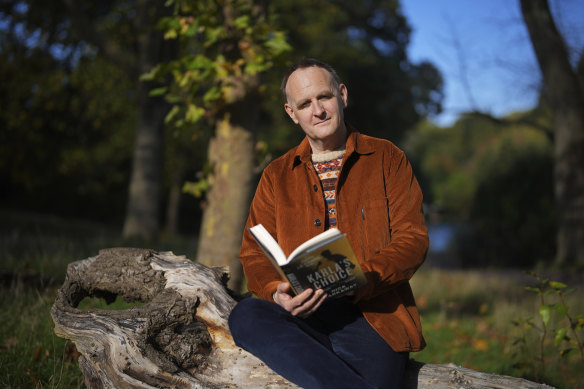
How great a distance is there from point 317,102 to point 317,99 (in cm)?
2

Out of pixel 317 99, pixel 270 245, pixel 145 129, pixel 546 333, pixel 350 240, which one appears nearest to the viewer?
pixel 270 245

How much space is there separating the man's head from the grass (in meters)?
1.93

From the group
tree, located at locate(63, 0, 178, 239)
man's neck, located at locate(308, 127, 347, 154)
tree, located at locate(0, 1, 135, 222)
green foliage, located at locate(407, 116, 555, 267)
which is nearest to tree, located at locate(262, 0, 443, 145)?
tree, located at locate(0, 1, 135, 222)

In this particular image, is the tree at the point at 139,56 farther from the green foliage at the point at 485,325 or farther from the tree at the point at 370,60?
the tree at the point at 370,60

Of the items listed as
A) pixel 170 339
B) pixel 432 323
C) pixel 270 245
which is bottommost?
pixel 432 323

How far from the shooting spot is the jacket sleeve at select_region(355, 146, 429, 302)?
2.39 metres

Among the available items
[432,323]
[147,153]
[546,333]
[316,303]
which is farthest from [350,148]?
[147,153]

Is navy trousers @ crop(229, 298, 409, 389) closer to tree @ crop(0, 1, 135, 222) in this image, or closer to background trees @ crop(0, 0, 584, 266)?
background trees @ crop(0, 0, 584, 266)

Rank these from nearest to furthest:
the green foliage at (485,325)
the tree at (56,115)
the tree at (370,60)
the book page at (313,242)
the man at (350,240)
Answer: the book page at (313,242) < the man at (350,240) < the green foliage at (485,325) < the tree at (56,115) < the tree at (370,60)

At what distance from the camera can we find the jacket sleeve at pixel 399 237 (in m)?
2.39

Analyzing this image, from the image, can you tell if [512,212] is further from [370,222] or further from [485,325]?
[370,222]

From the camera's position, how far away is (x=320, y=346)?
7.85 feet

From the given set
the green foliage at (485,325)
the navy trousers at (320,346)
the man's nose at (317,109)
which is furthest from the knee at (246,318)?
the green foliage at (485,325)

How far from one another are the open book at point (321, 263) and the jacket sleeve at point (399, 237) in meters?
0.17
